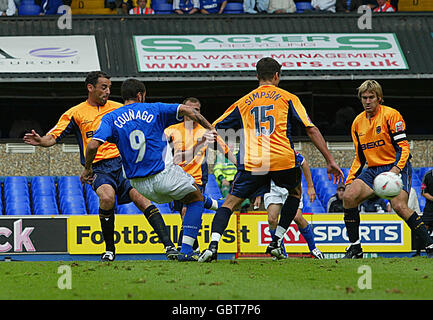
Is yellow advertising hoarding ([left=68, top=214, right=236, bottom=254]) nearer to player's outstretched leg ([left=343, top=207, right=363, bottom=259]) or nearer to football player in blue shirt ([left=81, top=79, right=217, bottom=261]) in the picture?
player's outstretched leg ([left=343, top=207, right=363, bottom=259])

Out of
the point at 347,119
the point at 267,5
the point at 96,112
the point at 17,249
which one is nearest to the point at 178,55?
the point at 267,5

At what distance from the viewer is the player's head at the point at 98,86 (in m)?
10.3

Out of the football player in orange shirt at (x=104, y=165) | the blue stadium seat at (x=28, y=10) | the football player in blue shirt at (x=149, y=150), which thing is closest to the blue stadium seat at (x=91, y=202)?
the blue stadium seat at (x=28, y=10)

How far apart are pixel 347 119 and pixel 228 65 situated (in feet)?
11.0

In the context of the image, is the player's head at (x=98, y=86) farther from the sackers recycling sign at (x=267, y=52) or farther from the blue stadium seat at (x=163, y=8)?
the blue stadium seat at (x=163, y=8)

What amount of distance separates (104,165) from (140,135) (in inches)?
54.2

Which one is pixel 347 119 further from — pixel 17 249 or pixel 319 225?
Result: pixel 17 249

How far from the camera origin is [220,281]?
711 cm

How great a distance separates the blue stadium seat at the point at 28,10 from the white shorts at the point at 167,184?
11127 mm

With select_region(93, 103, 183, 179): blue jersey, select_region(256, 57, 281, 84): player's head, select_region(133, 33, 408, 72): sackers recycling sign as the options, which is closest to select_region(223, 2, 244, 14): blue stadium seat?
select_region(133, 33, 408, 72): sackers recycling sign

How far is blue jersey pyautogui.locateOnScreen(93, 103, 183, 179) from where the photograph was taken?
8922 millimetres

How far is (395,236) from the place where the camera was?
15.5m

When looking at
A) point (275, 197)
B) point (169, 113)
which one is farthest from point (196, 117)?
point (275, 197)

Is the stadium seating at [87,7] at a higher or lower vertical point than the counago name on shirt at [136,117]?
higher
